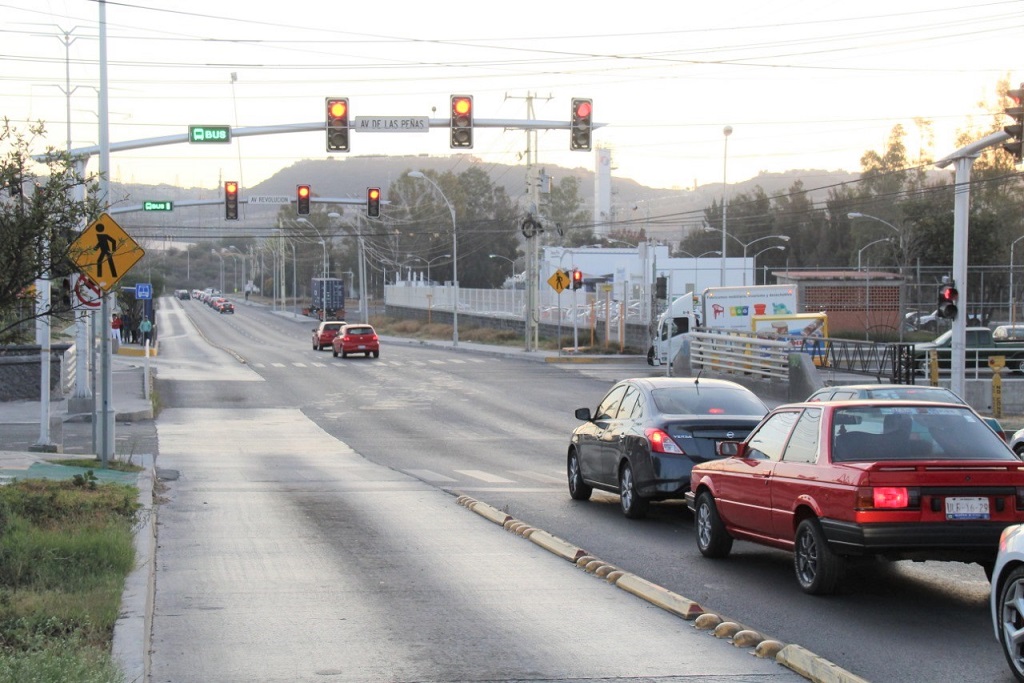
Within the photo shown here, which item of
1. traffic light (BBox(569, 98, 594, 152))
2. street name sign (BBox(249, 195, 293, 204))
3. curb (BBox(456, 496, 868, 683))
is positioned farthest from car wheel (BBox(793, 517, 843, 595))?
street name sign (BBox(249, 195, 293, 204))

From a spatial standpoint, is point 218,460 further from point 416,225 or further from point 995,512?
point 416,225

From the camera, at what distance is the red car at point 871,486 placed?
850 centimetres

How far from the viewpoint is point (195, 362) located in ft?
178

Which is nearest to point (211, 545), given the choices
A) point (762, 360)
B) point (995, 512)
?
point (995, 512)

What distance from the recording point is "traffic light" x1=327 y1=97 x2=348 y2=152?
24891 millimetres

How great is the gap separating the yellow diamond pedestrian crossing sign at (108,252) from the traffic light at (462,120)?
10.3m

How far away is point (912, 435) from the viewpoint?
30.1 feet

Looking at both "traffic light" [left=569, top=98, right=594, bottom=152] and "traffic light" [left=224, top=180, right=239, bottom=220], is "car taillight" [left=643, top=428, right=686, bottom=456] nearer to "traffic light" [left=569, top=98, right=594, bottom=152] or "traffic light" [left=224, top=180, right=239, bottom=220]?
"traffic light" [left=569, top=98, right=594, bottom=152]

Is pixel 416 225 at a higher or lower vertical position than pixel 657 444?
higher

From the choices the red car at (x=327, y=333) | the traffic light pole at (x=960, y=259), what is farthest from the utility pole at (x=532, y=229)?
the traffic light pole at (x=960, y=259)

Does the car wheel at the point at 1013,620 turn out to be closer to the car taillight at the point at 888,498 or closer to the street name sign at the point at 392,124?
the car taillight at the point at 888,498

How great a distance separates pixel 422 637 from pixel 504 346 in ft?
191

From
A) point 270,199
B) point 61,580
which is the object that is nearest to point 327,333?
point 270,199

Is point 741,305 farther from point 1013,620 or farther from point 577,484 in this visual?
point 1013,620
